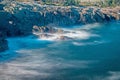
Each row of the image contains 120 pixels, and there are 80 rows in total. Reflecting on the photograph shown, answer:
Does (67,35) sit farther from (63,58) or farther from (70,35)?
(63,58)

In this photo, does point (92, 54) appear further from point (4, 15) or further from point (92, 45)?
point (4, 15)

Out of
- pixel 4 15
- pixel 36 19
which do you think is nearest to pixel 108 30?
pixel 36 19

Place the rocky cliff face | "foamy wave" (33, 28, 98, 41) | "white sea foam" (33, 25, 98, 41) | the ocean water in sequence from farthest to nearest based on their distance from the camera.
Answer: the rocky cliff face
"white sea foam" (33, 25, 98, 41)
"foamy wave" (33, 28, 98, 41)
the ocean water

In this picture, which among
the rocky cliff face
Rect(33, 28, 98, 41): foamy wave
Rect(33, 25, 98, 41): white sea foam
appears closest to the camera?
Rect(33, 28, 98, 41): foamy wave

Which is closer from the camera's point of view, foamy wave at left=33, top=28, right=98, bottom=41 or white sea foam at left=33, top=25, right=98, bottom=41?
foamy wave at left=33, top=28, right=98, bottom=41

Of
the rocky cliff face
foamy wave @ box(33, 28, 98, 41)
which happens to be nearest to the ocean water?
foamy wave @ box(33, 28, 98, 41)

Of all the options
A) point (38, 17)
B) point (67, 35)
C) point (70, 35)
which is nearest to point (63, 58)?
point (67, 35)

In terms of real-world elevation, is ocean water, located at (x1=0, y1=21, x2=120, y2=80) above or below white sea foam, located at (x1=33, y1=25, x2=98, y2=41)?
Result: above

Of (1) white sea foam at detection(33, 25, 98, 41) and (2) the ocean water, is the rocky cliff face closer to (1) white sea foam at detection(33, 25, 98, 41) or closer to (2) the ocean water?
(2) the ocean water
